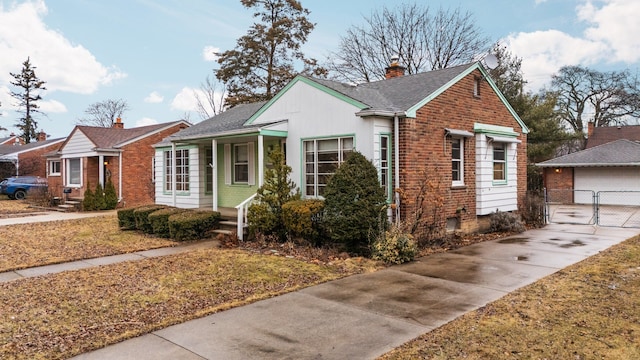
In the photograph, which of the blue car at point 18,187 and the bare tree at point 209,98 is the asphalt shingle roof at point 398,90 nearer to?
the blue car at point 18,187

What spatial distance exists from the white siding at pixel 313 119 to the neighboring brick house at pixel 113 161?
40.2ft

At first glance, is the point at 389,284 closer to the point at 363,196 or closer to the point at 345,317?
the point at 345,317

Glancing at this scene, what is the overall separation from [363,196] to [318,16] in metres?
25.8

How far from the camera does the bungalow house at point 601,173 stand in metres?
23.8

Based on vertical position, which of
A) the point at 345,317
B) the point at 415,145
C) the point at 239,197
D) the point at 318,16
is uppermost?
the point at 318,16

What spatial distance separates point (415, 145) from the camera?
1023cm

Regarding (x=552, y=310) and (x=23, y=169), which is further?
(x=23, y=169)

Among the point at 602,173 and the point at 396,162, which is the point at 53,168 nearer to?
the point at 396,162

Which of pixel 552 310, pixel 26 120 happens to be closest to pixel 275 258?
pixel 552 310

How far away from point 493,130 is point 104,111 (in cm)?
5219

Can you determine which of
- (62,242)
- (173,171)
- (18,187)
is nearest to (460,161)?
(173,171)

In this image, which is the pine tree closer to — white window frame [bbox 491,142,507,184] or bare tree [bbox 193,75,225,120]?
bare tree [bbox 193,75,225,120]

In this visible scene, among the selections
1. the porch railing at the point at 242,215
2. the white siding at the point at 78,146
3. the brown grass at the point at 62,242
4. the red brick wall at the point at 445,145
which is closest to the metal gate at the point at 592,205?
the red brick wall at the point at 445,145

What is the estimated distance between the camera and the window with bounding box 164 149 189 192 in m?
15.3
